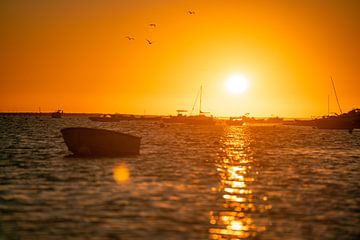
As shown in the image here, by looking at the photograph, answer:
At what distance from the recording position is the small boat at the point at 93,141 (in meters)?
51.6

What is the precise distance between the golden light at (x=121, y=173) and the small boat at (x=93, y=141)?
8009mm

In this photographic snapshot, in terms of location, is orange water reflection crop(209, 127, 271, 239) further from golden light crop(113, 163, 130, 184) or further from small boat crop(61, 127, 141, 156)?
small boat crop(61, 127, 141, 156)

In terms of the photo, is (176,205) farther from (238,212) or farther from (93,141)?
(93,141)

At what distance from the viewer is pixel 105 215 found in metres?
21.9

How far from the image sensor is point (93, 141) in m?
52.7

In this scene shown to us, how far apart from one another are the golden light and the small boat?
8009 mm

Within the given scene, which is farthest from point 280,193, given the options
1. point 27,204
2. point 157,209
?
point 27,204

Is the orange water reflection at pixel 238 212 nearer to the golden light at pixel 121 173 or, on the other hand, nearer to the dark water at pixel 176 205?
the dark water at pixel 176 205

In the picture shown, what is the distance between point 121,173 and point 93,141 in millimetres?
14809

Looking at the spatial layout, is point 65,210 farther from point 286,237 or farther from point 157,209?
point 286,237

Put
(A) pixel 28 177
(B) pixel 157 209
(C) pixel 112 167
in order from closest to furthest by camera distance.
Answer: (B) pixel 157 209 → (A) pixel 28 177 → (C) pixel 112 167

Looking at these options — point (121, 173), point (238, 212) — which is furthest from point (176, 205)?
point (121, 173)

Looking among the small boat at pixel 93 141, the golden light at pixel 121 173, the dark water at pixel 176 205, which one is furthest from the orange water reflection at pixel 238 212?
the small boat at pixel 93 141

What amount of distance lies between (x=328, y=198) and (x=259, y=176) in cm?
1197
